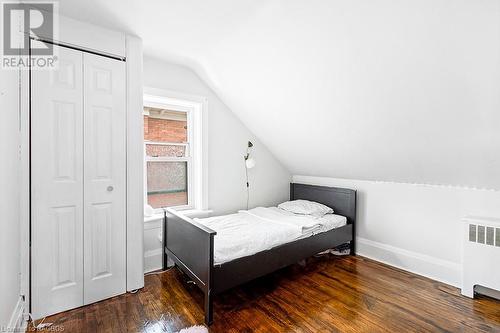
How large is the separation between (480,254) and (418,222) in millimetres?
633

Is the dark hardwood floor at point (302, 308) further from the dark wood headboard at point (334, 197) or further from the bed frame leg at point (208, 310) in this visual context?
the dark wood headboard at point (334, 197)

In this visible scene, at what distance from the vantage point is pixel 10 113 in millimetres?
1698

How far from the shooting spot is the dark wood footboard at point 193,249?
194 cm

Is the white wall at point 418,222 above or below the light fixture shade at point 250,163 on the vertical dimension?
below

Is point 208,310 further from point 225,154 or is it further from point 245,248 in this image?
point 225,154

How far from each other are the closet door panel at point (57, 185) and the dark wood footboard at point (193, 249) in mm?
791

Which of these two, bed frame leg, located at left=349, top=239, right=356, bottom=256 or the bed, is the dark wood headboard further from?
bed frame leg, located at left=349, top=239, right=356, bottom=256

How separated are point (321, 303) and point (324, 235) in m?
0.87

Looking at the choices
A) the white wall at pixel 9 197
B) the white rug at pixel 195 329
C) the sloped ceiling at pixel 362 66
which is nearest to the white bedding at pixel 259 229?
the white rug at pixel 195 329

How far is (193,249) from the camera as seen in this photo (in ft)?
7.18

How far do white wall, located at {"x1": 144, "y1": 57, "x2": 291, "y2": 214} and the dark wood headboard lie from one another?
1.66ft

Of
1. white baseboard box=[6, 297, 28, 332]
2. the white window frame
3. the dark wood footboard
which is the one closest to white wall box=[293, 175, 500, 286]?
the white window frame

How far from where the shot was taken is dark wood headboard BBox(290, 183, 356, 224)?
11.0 feet

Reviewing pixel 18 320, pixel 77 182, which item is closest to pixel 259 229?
pixel 77 182
